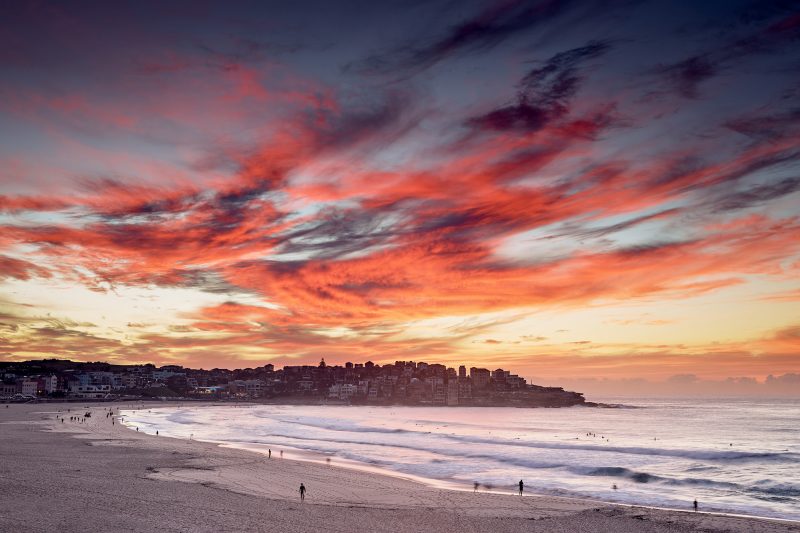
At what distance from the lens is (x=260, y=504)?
31578mm

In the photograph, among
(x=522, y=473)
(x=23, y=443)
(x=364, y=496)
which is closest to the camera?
(x=364, y=496)

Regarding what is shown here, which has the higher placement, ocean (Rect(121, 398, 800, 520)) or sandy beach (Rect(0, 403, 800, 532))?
sandy beach (Rect(0, 403, 800, 532))

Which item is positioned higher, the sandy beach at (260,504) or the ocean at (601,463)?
the sandy beach at (260,504)

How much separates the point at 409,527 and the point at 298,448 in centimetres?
4671

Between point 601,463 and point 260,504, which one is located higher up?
point 260,504

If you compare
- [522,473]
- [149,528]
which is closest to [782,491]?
[522,473]

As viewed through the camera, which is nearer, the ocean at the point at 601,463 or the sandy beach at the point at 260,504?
the sandy beach at the point at 260,504

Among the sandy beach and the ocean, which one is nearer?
the sandy beach

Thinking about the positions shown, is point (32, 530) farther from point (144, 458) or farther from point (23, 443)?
point (23, 443)

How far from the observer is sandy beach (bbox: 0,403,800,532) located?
26594 millimetres

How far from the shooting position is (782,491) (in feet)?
147

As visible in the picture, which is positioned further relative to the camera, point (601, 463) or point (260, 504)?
point (601, 463)

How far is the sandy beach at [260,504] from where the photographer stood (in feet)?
87.2

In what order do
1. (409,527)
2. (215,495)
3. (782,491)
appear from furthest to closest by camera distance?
(782,491)
(215,495)
(409,527)
